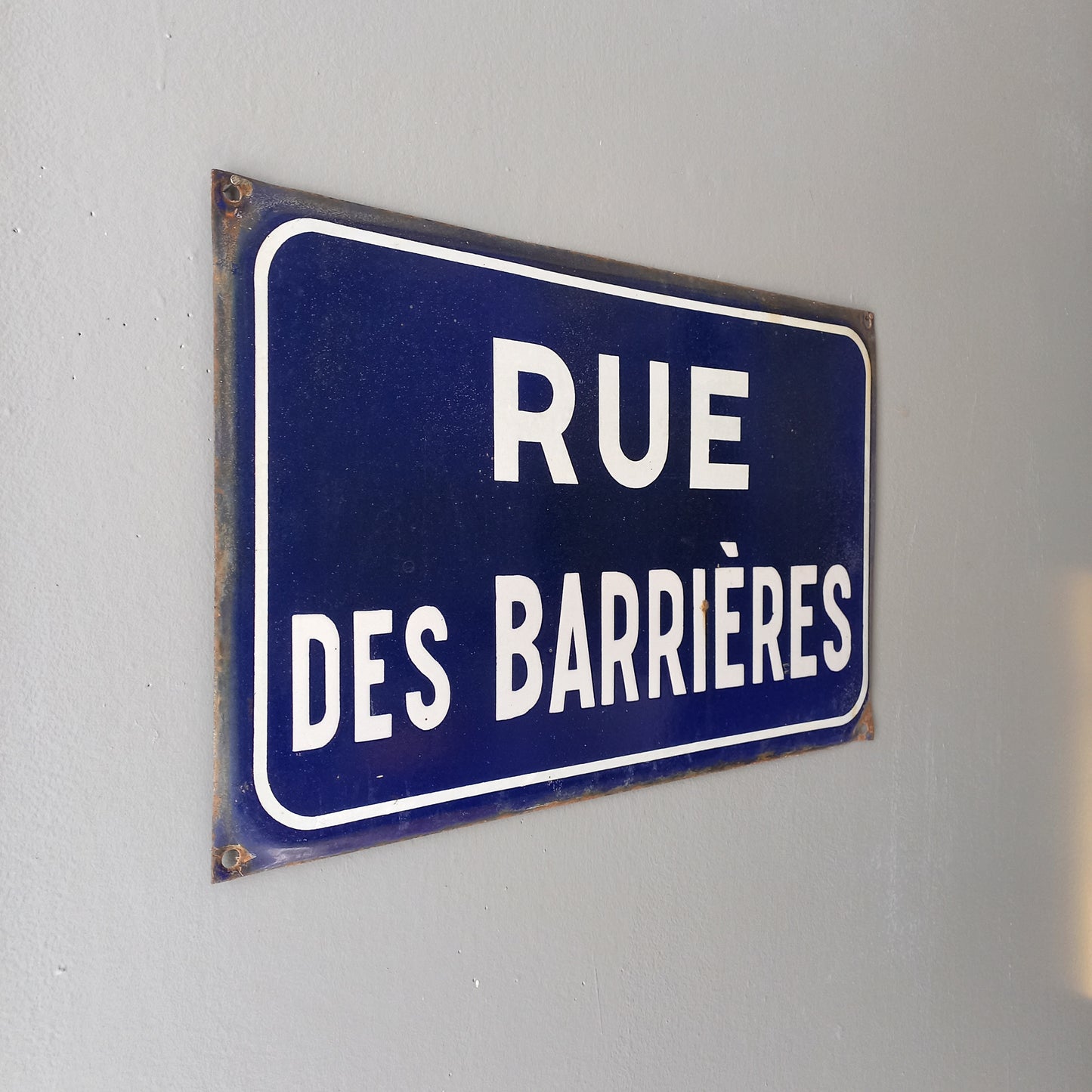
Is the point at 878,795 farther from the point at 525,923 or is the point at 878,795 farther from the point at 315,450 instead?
the point at 315,450

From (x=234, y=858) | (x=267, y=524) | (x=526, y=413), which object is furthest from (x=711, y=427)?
(x=234, y=858)

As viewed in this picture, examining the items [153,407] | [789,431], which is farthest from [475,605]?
[789,431]

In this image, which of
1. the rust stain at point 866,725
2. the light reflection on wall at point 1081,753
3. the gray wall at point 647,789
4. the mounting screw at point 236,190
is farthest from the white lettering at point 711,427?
the light reflection on wall at point 1081,753

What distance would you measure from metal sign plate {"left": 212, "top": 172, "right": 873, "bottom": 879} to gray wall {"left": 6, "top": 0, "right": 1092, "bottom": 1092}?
3cm

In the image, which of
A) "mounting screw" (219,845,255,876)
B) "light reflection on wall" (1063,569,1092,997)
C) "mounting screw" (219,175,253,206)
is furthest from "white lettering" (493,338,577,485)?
"light reflection on wall" (1063,569,1092,997)

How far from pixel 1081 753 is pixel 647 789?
35.7 inches

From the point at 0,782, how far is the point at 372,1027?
1.14ft

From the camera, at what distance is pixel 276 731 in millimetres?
712

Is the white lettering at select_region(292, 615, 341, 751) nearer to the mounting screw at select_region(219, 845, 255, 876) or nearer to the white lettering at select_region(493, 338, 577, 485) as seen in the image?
the mounting screw at select_region(219, 845, 255, 876)

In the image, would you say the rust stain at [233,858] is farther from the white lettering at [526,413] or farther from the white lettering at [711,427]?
the white lettering at [711,427]

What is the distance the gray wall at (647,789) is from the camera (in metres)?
0.65

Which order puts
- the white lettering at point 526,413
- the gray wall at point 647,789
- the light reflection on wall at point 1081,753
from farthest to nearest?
the light reflection on wall at point 1081,753, the white lettering at point 526,413, the gray wall at point 647,789

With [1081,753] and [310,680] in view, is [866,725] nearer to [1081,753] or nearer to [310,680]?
[1081,753]

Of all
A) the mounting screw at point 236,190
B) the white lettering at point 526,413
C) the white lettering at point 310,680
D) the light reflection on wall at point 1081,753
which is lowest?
the light reflection on wall at point 1081,753
